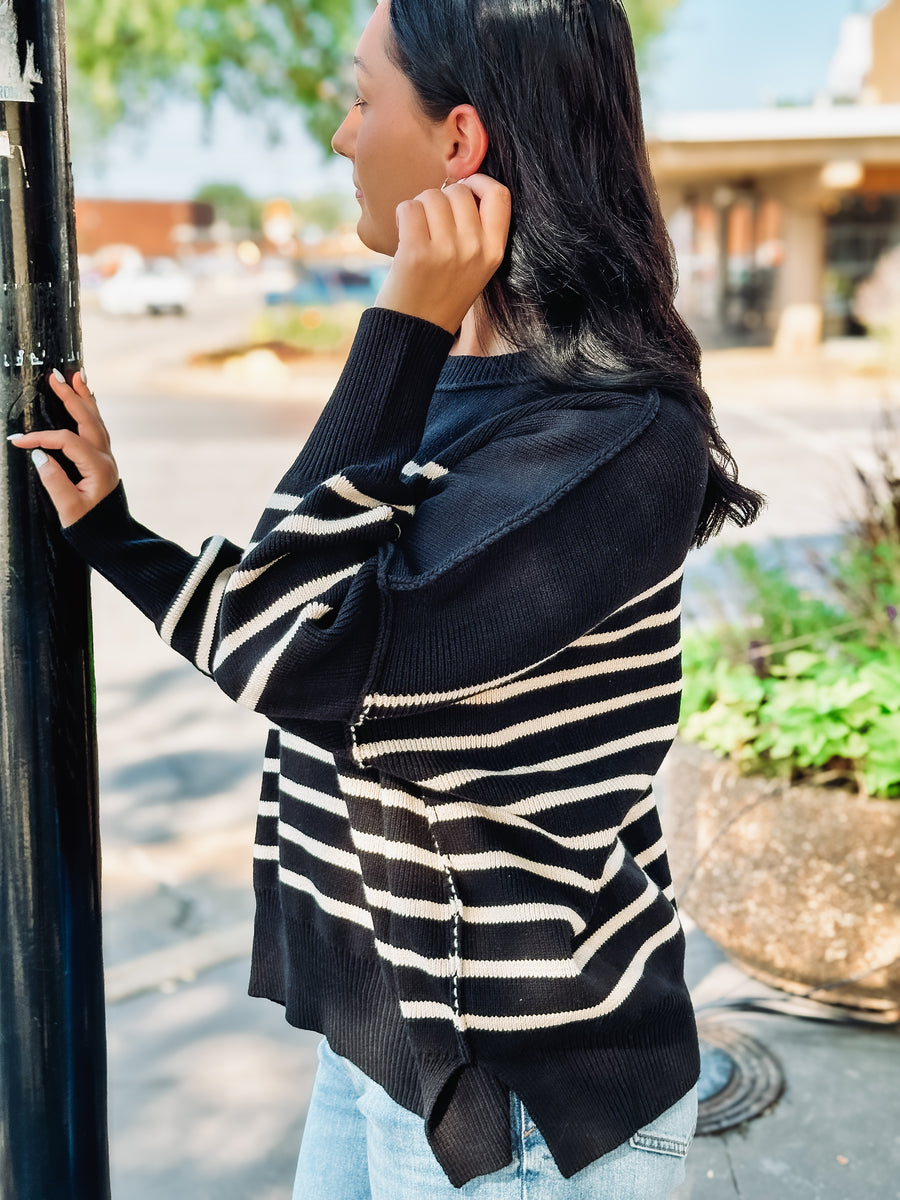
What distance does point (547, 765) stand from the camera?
4.16 ft

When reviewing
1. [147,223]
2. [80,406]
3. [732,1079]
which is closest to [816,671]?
[732,1079]

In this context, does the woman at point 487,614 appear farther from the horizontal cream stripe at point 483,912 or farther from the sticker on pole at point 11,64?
the sticker on pole at point 11,64

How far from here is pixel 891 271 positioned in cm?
2086

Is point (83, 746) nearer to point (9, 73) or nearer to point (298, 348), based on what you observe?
point (9, 73)

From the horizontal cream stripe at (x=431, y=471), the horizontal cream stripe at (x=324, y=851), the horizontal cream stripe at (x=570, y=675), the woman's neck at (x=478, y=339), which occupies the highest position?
the woman's neck at (x=478, y=339)

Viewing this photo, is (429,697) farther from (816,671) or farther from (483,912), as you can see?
(816,671)

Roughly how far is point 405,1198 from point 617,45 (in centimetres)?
123

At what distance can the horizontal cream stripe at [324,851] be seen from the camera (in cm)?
135

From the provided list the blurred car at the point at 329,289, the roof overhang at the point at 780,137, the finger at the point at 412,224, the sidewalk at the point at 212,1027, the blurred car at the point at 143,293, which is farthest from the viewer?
the blurred car at the point at 143,293

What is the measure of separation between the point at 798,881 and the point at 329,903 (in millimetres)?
1987

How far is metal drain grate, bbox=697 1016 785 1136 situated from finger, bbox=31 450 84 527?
205 centimetres

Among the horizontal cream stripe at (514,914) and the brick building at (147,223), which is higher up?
the brick building at (147,223)

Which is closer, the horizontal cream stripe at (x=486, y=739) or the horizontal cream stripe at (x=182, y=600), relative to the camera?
the horizontal cream stripe at (x=486, y=739)

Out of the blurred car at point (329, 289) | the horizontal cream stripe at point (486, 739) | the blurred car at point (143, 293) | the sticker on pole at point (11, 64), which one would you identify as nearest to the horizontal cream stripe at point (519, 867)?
the horizontal cream stripe at point (486, 739)
